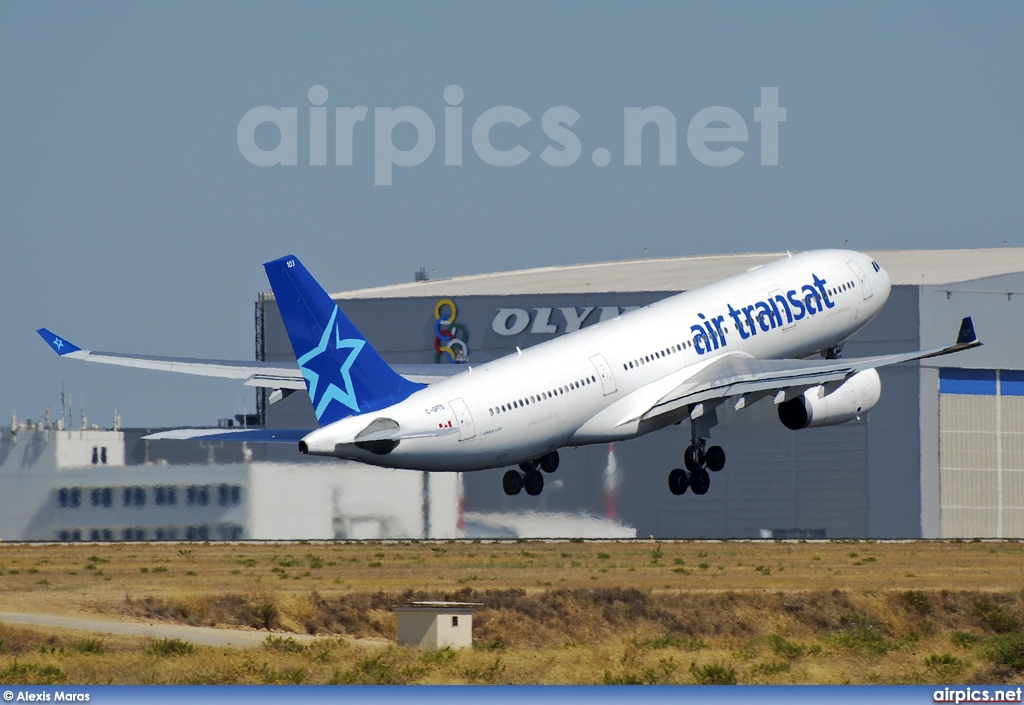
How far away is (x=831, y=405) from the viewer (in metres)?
57.9

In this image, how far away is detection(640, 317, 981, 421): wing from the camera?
5475cm

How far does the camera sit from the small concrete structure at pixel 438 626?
47.7 meters

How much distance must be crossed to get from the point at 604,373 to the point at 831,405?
8.59 meters

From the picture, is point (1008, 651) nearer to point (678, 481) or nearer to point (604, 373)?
point (678, 481)

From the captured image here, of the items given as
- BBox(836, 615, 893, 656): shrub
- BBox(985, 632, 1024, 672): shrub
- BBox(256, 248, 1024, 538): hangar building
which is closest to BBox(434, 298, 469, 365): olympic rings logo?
BBox(256, 248, 1024, 538): hangar building

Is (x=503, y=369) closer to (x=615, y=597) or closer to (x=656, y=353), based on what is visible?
(x=656, y=353)

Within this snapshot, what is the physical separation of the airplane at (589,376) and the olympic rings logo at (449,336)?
3799 cm

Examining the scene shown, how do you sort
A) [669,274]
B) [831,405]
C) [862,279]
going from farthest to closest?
[669,274], [862,279], [831,405]

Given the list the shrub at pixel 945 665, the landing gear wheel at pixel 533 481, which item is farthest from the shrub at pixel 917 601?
the landing gear wheel at pixel 533 481

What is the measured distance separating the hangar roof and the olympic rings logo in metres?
2.31

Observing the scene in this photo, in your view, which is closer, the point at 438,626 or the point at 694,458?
the point at 438,626

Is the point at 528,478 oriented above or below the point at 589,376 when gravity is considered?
below

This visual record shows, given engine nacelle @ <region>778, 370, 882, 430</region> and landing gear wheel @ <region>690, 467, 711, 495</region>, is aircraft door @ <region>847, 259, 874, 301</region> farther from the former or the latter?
landing gear wheel @ <region>690, 467, 711, 495</region>

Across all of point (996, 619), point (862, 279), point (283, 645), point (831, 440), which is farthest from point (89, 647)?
point (831, 440)
